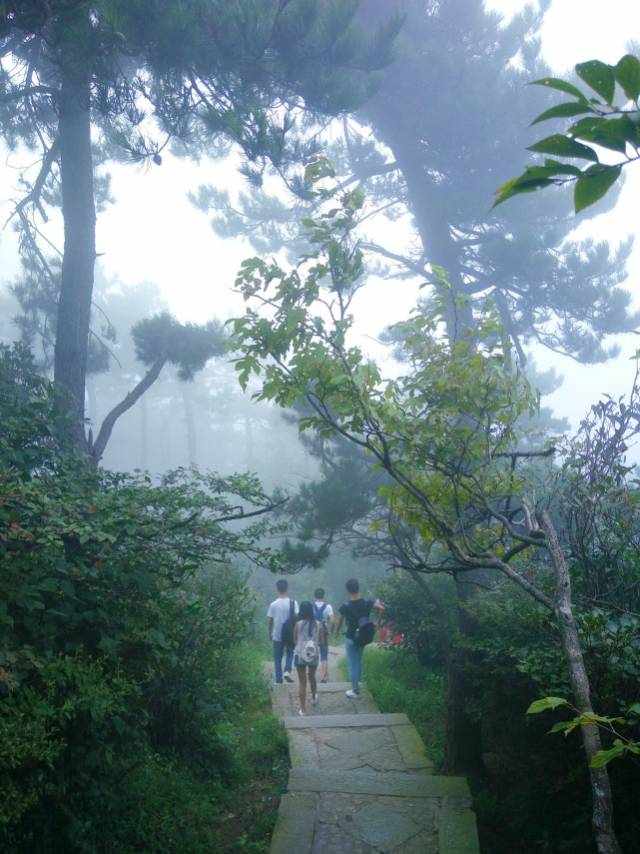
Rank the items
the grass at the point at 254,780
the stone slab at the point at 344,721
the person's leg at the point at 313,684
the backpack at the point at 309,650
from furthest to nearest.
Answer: the person's leg at the point at 313,684
the backpack at the point at 309,650
the stone slab at the point at 344,721
the grass at the point at 254,780

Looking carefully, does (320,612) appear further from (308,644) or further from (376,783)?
(376,783)

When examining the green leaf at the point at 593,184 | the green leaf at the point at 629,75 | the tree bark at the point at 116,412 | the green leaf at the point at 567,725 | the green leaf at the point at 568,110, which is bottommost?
the green leaf at the point at 567,725

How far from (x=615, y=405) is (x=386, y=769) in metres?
3.76

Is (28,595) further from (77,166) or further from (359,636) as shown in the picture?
(77,166)

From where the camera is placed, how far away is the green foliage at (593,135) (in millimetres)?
1056

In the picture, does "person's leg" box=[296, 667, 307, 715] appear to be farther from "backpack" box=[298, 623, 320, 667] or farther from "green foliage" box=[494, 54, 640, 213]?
"green foliage" box=[494, 54, 640, 213]

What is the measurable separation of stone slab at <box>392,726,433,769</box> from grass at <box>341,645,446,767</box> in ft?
0.34

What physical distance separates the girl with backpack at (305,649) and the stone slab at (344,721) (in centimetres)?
68

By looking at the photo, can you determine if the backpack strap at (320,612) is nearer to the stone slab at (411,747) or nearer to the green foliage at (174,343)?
the stone slab at (411,747)

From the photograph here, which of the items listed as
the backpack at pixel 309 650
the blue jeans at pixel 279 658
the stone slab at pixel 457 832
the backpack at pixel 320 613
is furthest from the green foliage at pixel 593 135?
the blue jeans at pixel 279 658

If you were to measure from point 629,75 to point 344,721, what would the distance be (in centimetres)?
725

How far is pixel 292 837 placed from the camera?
183 inches

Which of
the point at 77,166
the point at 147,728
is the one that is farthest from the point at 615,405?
the point at 77,166

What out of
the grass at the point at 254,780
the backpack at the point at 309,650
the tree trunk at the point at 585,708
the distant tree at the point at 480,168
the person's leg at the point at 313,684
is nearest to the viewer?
the tree trunk at the point at 585,708
